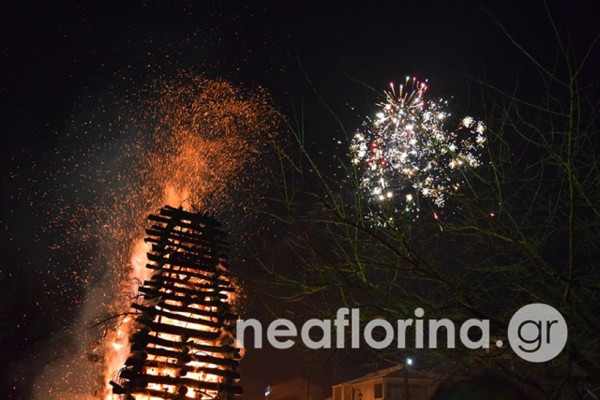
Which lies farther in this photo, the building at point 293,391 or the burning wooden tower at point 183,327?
the building at point 293,391

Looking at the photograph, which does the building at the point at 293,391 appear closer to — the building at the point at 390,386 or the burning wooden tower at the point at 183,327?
the building at the point at 390,386

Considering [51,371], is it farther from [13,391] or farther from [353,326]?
[353,326]

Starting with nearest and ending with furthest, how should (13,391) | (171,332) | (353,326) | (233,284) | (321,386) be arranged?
(353,326), (171,332), (233,284), (13,391), (321,386)

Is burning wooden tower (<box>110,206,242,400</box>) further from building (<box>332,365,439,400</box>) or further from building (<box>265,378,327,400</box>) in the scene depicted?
building (<box>265,378,327,400</box>)

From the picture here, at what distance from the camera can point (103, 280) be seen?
2333 cm

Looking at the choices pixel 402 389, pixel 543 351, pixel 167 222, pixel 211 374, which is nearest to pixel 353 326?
pixel 543 351

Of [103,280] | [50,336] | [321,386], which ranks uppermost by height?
[103,280]

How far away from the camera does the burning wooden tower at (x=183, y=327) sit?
7.41 m

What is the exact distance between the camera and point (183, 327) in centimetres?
786

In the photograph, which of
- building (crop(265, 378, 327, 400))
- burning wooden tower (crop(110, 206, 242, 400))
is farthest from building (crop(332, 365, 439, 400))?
burning wooden tower (crop(110, 206, 242, 400))

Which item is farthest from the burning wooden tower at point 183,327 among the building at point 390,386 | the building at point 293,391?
the building at point 293,391

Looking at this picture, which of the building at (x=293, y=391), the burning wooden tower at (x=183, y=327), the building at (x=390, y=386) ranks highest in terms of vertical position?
the burning wooden tower at (x=183, y=327)

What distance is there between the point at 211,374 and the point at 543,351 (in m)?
4.94

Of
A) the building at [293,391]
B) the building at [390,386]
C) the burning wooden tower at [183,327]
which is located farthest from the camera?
the building at [293,391]
